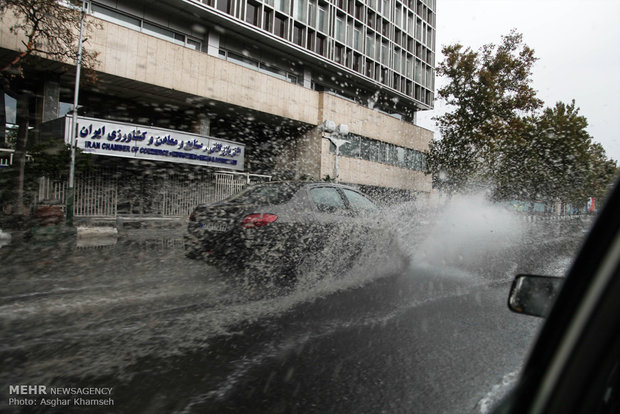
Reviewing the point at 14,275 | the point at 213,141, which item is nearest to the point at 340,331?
the point at 14,275

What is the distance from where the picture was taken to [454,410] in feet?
7.20

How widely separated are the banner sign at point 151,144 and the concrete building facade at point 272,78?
2.06 m

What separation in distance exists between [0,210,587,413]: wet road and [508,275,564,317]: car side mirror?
1.28 meters

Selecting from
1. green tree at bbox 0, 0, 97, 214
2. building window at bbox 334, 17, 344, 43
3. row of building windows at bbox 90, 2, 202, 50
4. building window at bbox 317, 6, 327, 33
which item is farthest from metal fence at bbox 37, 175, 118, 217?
building window at bbox 334, 17, 344, 43

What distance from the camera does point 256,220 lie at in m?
4.49

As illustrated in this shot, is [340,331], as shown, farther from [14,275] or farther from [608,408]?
[14,275]

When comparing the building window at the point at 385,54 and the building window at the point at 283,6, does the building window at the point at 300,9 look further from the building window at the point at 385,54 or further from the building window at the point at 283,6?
the building window at the point at 385,54

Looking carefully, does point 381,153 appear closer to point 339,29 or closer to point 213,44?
point 339,29

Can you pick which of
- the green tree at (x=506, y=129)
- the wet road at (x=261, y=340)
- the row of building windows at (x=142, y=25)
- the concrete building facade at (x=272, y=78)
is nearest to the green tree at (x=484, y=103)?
the green tree at (x=506, y=129)

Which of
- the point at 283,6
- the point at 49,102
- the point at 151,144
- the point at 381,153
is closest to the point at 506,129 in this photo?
the point at 381,153

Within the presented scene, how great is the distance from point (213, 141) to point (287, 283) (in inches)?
515

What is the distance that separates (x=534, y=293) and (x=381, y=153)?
2651 centimetres

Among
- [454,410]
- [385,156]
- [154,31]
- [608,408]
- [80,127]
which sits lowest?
[454,410]

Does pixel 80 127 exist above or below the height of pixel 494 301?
above
